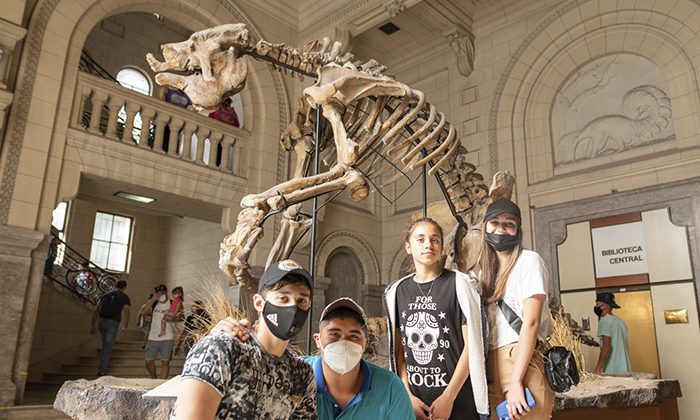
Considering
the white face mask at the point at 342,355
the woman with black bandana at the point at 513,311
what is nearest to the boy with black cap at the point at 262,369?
the white face mask at the point at 342,355

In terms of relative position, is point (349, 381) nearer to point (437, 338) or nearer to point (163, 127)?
point (437, 338)

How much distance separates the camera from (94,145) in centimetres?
727

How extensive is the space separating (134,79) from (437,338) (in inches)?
465

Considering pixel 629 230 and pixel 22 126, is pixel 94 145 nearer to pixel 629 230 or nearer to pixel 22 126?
pixel 22 126

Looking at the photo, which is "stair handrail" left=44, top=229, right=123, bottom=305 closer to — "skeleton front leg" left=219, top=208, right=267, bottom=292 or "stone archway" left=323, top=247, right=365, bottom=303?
"stone archway" left=323, top=247, right=365, bottom=303

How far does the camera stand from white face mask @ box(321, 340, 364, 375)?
5.87ft

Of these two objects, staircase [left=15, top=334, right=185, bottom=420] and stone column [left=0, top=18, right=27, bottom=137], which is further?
staircase [left=15, top=334, right=185, bottom=420]

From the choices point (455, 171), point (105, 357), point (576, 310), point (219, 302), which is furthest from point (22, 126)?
point (576, 310)

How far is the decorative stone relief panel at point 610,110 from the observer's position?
8.05 m

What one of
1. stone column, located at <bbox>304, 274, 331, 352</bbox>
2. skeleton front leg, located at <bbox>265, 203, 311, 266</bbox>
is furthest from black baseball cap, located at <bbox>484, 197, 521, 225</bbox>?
stone column, located at <bbox>304, 274, 331, 352</bbox>

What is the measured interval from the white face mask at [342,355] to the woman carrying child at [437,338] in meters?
0.62

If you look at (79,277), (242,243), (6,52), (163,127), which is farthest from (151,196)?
(242,243)

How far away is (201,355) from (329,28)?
9.64 meters

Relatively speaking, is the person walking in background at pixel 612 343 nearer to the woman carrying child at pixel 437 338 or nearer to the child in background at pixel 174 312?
the woman carrying child at pixel 437 338
